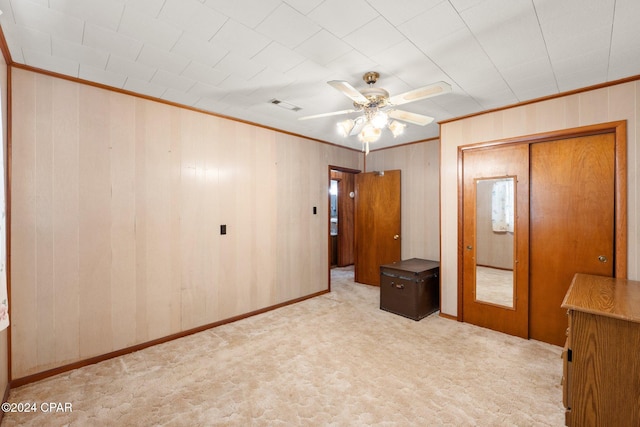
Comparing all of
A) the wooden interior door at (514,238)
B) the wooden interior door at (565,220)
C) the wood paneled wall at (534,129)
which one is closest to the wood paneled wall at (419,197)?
the wood paneled wall at (534,129)

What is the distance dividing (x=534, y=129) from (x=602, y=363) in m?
2.31

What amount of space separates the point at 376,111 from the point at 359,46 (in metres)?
0.57

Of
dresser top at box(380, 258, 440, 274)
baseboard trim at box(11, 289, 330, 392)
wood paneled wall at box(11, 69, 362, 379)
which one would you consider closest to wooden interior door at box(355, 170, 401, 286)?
dresser top at box(380, 258, 440, 274)

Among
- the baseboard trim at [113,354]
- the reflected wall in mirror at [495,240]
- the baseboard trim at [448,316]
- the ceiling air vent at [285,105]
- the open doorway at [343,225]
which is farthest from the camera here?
the open doorway at [343,225]

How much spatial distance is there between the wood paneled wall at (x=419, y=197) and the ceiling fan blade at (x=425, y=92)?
2663 mm

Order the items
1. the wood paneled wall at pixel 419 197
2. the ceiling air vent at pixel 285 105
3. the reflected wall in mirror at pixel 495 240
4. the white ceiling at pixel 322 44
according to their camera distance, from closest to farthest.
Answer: the white ceiling at pixel 322 44
the ceiling air vent at pixel 285 105
the reflected wall in mirror at pixel 495 240
the wood paneled wall at pixel 419 197

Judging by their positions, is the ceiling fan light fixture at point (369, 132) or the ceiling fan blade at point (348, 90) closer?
the ceiling fan blade at point (348, 90)

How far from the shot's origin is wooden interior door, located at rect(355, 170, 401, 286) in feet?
16.7

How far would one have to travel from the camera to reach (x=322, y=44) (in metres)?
2.06

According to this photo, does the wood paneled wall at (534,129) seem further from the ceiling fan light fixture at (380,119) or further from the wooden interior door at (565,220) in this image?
the ceiling fan light fixture at (380,119)

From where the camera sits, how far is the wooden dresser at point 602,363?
1745 mm

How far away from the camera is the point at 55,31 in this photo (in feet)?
6.34

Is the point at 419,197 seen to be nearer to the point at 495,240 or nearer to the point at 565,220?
the point at 495,240

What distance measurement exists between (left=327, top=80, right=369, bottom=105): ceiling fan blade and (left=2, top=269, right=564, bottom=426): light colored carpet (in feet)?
7.64
